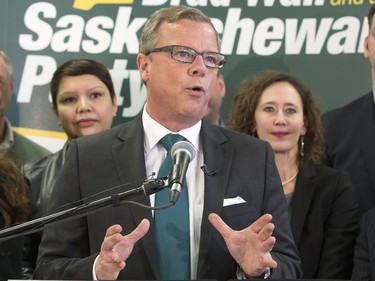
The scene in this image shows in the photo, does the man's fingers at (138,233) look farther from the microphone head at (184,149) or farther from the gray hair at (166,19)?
the gray hair at (166,19)

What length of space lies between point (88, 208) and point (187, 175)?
2.15 feet

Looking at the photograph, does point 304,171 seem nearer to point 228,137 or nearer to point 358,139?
point 358,139

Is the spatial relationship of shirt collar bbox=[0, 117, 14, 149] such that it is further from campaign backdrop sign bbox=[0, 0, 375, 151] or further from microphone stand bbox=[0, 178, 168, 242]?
microphone stand bbox=[0, 178, 168, 242]

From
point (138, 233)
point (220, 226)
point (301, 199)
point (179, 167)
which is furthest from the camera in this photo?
point (301, 199)

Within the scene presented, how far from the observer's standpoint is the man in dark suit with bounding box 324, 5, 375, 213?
406cm

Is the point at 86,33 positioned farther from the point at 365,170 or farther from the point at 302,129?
the point at 365,170

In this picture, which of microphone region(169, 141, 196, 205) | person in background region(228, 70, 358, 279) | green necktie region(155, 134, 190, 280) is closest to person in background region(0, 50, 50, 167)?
person in background region(228, 70, 358, 279)

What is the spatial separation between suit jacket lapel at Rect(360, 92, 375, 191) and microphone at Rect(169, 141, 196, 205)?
2.05 meters

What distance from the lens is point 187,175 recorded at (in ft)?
9.11

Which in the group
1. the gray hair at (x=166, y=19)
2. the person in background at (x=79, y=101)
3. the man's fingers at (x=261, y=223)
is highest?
the gray hair at (x=166, y=19)

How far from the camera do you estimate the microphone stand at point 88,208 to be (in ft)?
7.09

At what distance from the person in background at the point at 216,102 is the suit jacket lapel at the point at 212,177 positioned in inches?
62.6

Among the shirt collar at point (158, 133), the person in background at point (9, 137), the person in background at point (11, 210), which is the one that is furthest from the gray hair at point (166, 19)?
the person in background at point (9, 137)

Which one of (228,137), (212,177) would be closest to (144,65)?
(228,137)
